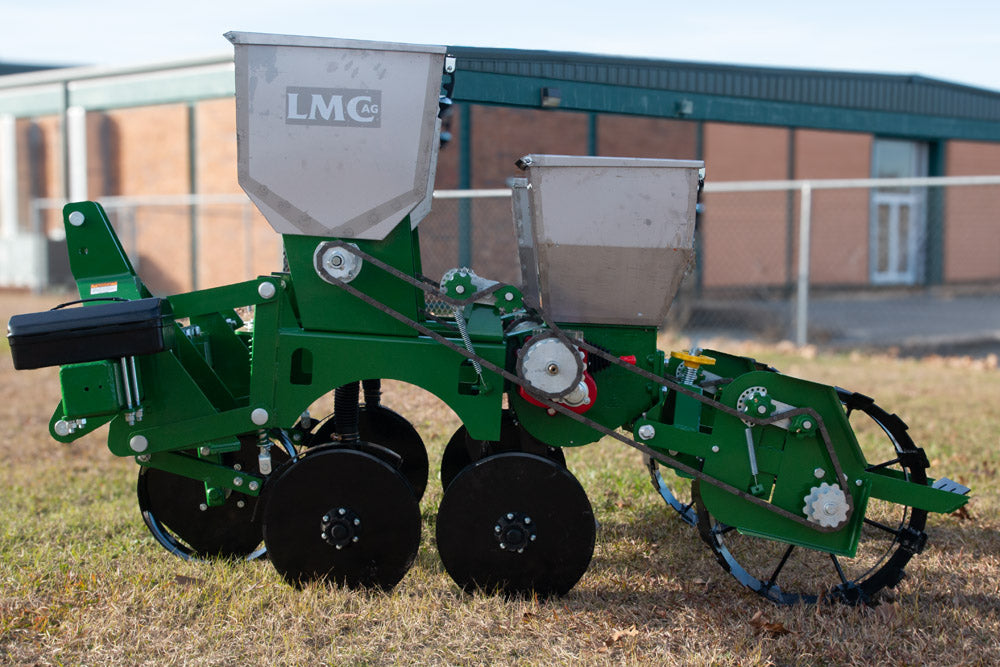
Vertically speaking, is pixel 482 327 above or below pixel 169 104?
below

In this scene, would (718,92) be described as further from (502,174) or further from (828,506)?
(502,174)

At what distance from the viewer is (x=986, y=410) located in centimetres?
714

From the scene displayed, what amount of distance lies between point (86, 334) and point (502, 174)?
1252 cm

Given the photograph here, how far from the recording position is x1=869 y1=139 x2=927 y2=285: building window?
71.4ft

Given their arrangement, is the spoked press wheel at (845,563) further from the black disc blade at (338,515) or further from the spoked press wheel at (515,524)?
the black disc blade at (338,515)

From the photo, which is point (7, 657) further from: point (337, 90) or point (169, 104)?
point (169, 104)

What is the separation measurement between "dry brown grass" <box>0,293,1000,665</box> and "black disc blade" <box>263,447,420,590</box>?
0.47 feet

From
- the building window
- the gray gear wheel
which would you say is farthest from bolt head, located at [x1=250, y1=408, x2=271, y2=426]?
the building window

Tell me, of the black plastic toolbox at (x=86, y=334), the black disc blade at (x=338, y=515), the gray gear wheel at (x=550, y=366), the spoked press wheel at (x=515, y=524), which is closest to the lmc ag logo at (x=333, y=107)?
the black plastic toolbox at (x=86, y=334)

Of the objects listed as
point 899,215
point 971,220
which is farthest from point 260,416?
point 971,220

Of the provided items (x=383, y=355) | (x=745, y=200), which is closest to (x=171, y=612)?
(x=383, y=355)

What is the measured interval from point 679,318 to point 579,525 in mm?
9375

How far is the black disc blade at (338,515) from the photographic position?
3395mm

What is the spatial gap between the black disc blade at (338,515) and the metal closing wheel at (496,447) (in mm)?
320
